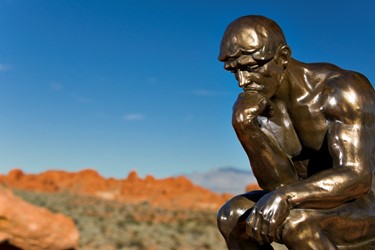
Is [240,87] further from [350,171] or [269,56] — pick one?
[350,171]

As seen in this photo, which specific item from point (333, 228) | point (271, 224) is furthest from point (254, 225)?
point (333, 228)

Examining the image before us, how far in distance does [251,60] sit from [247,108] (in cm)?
24

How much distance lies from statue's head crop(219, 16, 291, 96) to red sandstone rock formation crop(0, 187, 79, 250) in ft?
24.1

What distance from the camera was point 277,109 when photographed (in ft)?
10.4

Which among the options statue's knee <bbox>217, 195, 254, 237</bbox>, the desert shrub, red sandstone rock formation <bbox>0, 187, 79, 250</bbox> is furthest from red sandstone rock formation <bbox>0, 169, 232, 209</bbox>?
statue's knee <bbox>217, 195, 254, 237</bbox>

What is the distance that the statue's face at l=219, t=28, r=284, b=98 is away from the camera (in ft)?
9.65

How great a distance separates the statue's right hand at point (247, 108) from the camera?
9.54 feet

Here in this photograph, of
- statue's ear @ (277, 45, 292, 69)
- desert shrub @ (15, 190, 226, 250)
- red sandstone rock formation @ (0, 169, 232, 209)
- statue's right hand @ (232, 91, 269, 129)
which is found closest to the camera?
statue's right hand @ (232, 91, 269, 129)

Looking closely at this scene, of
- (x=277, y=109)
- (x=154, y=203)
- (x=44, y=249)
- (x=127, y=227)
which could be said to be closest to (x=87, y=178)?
(x=154, y=203)

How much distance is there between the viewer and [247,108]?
292 centimetres

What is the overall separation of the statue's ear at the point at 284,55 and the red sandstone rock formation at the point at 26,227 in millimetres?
7409

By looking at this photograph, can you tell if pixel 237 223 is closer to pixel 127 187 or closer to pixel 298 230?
pixel 298 230

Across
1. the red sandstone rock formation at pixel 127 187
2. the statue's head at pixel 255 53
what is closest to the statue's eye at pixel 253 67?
the statue's head at pixel 255 53

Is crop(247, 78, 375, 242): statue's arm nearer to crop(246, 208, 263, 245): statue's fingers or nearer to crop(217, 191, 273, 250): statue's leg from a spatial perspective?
crop(246, 208, 263, 245): statue's fingers
